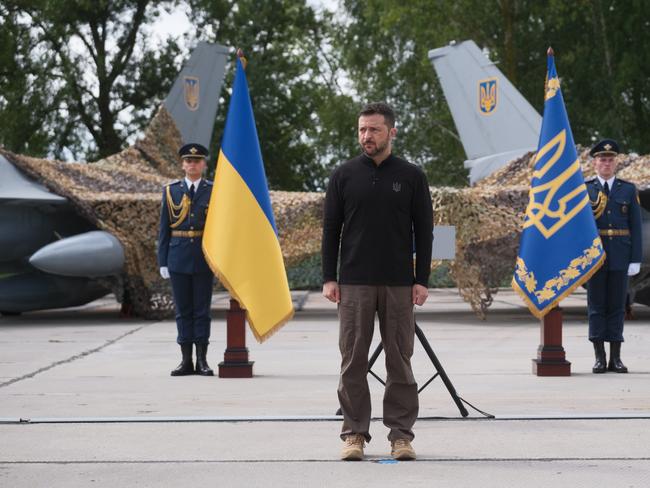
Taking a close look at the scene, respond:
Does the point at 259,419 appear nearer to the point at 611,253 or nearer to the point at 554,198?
the point at 554,198

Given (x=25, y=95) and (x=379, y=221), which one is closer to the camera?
(x=379, y=221)

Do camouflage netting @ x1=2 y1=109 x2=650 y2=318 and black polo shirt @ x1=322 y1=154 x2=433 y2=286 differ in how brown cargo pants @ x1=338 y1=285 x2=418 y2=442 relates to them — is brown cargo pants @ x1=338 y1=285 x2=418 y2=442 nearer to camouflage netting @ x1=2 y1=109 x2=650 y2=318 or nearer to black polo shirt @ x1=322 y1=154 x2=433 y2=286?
black polo shirt @ x1=322 y1=154 x2=433 y2=286

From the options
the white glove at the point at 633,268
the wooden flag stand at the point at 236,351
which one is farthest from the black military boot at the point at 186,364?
the white glove at the point at 633,268

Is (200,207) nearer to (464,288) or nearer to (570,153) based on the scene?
(570,153)

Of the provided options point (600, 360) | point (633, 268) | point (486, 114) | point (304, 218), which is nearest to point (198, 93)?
point (304, 218)

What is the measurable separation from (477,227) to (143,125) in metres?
21.8

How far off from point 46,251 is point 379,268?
9.60 meters

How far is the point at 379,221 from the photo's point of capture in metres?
5.05

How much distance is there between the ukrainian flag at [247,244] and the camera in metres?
8.08

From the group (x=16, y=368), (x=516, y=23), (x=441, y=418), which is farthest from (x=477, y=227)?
(x=516, y=23)

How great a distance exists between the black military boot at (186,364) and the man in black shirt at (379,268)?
362cm

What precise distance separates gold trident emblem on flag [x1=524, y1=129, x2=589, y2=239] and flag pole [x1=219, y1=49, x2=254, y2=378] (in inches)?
95.6

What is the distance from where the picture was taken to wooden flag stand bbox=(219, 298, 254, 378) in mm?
8359

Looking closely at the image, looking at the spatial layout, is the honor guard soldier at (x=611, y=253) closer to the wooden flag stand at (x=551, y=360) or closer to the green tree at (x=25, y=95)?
the wooden flag stand at (x=551, y=360)
